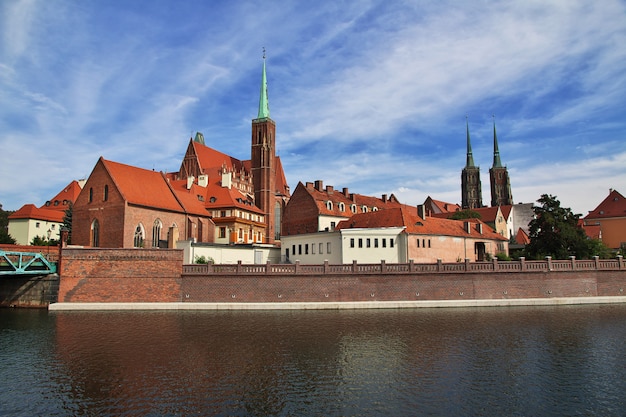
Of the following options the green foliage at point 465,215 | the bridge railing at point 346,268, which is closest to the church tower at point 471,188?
the green foliage at point 465,215

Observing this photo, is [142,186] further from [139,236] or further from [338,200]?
[338,200]

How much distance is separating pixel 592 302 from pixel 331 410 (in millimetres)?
35589

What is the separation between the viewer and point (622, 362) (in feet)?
70.9

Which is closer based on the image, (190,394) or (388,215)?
(190,394)

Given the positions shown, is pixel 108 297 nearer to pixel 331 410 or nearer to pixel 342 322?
→ pixel 342 322

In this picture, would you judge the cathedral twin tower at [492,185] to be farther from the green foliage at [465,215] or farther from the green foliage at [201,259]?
the green foliage at [201,259]

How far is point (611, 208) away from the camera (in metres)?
82.1

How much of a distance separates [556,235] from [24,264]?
172ft

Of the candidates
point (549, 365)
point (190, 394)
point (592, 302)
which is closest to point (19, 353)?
point (190, 394)

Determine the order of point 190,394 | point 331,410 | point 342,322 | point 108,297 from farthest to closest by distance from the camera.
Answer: point 108,297
point 342,322
point 190,394
point 331,410

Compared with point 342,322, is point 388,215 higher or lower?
higher

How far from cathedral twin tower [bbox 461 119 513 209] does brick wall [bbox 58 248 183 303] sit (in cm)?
11237

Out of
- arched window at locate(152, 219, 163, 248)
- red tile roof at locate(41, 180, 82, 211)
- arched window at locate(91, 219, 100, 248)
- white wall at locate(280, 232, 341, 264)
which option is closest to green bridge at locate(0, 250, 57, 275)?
arched window at locate(91, 219, 100, 248)

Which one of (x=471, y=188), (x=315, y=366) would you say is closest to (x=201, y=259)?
(x=315, y=366)
